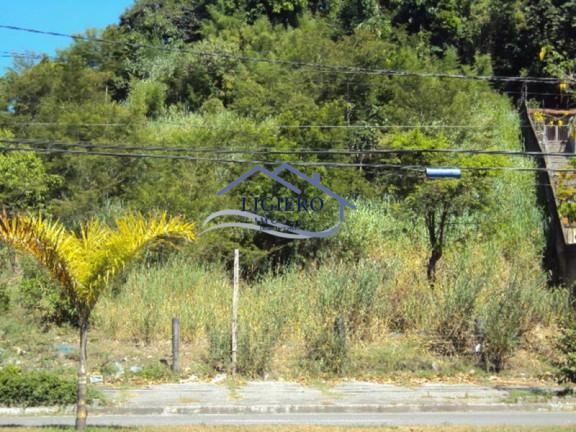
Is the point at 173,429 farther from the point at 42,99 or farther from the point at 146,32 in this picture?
the point at 146,32

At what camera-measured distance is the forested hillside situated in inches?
726

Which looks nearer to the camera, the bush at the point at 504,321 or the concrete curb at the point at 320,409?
the concrete curb at the point at 320,409

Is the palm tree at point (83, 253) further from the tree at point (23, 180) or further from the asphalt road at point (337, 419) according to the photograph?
the tree at point (23, 180)

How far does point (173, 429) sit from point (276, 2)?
35708 mm

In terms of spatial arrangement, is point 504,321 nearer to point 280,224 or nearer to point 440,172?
point 440,172

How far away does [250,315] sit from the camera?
18875 mm

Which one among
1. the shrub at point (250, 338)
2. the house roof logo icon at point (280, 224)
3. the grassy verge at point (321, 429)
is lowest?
the grassy verge at point (321, 429)

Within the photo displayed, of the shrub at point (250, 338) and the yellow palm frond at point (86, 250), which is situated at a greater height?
the yellow palm frond at point (86, 250)

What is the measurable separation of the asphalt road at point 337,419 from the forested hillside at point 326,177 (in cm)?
256

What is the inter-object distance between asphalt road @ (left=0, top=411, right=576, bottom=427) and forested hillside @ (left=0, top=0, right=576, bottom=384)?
2559 millimetres

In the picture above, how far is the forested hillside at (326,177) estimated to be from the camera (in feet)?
60.5

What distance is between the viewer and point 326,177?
78.3 ft

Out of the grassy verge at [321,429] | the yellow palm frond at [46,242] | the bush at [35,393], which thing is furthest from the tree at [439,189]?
the yellow palm frond at [46,242]

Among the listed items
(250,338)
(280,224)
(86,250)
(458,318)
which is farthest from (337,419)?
(280,224)
